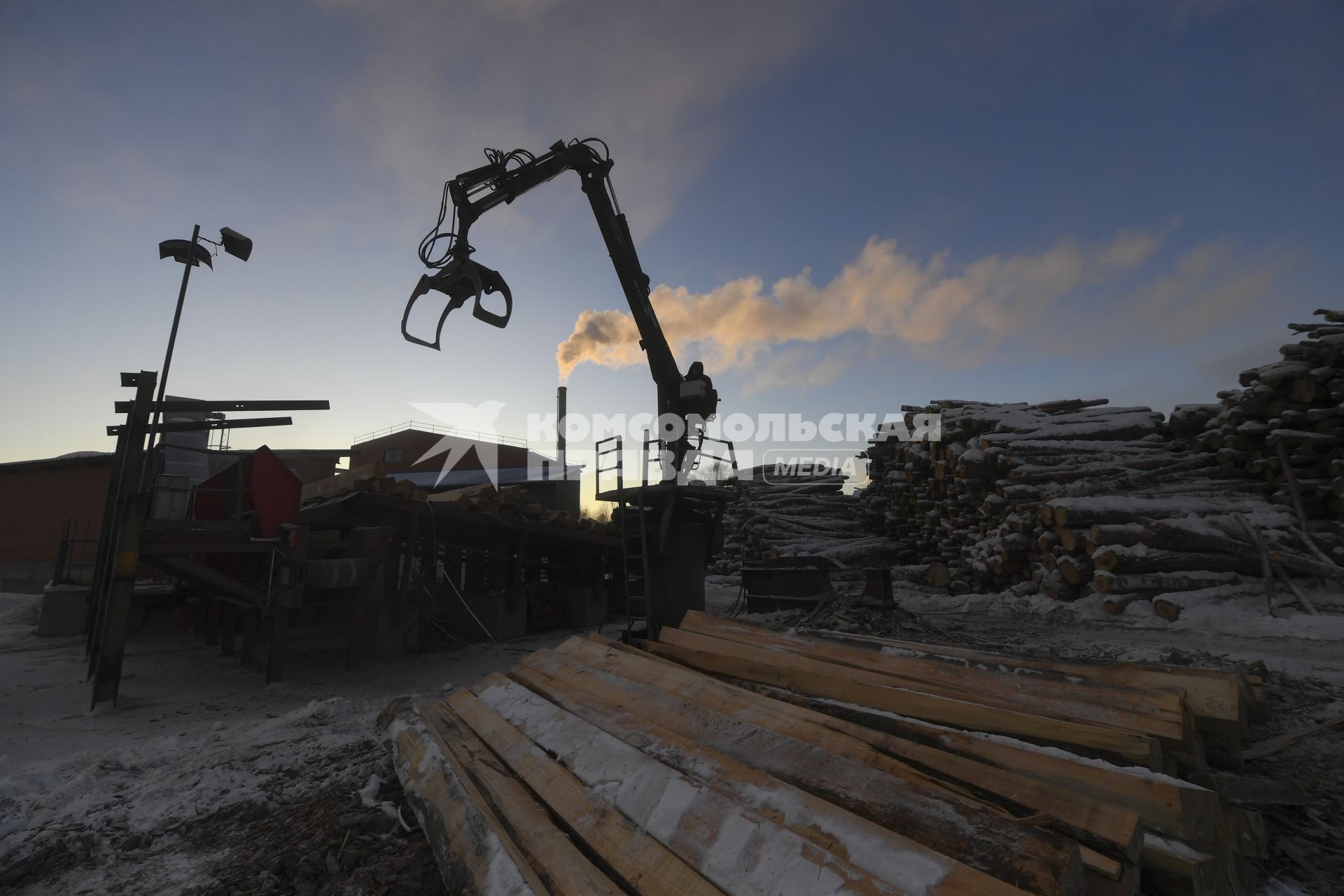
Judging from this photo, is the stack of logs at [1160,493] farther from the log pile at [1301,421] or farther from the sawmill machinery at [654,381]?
the sawmill machinery at [654,381]

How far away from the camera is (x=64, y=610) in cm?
978

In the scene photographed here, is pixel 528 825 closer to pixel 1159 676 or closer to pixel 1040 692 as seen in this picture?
pixel 1040 692

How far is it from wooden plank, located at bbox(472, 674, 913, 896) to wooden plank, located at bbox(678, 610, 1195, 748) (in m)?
1.38

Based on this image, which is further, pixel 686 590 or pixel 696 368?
pixel 696 368

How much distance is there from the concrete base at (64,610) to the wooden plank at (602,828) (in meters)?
10.6

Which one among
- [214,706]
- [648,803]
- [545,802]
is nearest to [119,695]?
[214,706]

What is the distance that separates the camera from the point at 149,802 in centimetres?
333

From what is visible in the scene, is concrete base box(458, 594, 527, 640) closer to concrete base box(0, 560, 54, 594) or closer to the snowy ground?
the snowy ground

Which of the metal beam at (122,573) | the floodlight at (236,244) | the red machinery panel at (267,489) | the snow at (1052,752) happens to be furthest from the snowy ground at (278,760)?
the floodlight at (236,244)

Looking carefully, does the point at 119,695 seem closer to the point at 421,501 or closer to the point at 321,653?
the point at 321,653

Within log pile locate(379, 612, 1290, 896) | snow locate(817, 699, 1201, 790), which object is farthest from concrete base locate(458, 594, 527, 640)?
snow locate(817, 699, 1201, 790)

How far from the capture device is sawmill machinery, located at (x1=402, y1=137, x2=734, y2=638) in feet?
23.7

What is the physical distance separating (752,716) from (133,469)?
635cm

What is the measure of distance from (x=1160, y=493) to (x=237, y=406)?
459 inches
